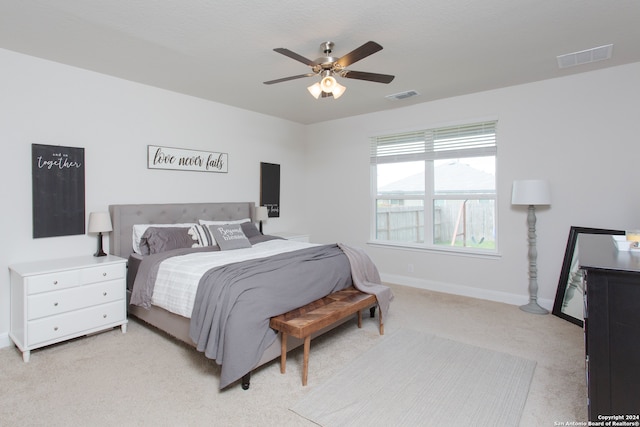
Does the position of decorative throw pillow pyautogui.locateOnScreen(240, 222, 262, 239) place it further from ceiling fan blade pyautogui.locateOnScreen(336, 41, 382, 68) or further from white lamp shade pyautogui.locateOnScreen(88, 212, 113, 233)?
ceiling fan blade pyautogui.locateOnScreen(336, 41, 382, 68)

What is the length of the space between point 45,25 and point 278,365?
10.2ft

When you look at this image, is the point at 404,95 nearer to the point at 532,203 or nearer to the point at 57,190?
the point at 532,203

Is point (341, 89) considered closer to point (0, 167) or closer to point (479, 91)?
point (479, 91)

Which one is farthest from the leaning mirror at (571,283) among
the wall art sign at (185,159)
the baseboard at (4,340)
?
the baseboard at (4,340)

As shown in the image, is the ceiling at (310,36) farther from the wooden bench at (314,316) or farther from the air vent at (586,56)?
the wooden bench at (314,316)

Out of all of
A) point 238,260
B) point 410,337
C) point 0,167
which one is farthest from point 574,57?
point 0,167

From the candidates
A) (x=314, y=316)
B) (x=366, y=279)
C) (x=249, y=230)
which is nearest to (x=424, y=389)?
(x=314, y=316)

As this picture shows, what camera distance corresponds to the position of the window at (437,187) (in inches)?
175

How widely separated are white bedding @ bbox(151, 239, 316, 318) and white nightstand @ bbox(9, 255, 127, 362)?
0.50 metres

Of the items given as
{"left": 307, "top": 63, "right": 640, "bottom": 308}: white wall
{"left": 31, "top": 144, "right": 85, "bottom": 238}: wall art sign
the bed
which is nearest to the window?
{"left": 307, "top": 63, "right": 640, "bottom": 308}: white wall

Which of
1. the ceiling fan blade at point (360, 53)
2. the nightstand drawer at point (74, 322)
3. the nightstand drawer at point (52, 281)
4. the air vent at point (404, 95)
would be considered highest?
the air vent at point (404, 95)

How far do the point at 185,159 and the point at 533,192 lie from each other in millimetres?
4119

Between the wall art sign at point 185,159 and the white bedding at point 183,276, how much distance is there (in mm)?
1380

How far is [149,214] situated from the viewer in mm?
3928
